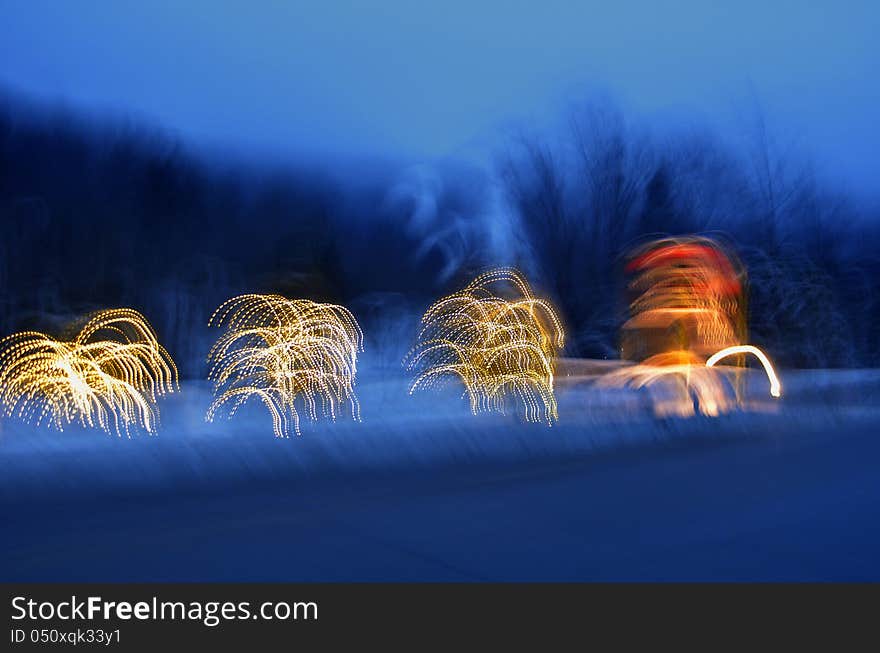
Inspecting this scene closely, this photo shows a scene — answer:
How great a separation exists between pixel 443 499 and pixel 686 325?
705 centimetres

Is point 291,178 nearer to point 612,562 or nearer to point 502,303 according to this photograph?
point 502,303

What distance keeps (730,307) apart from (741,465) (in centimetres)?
615

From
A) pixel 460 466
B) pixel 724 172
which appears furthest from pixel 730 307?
pixel 724 172

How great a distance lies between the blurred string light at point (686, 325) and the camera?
40.8 feet

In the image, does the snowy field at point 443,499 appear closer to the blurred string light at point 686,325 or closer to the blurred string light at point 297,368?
the blurred string light at point 297,368

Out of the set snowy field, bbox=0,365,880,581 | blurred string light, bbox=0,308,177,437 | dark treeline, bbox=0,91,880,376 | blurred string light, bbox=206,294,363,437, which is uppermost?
dark treeline, bbox=0,91,880,376

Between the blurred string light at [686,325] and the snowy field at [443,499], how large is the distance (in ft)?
3.64

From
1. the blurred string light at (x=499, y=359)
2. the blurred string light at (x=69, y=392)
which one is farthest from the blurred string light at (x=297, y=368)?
the blurred string light at (x=499, y=359)

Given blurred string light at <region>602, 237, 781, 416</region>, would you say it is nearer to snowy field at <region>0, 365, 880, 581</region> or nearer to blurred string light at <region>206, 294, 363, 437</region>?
snowy field at <region>0, 365, 880, 581</region>

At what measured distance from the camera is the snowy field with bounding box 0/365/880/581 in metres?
5.59

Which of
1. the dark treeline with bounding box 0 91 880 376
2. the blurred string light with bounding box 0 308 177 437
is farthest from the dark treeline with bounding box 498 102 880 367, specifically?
the blurred string light with bounding box 0 308 177 437

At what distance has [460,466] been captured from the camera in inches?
350

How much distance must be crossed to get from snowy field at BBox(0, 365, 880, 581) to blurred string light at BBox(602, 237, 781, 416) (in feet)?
3.64

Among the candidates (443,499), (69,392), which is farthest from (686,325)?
(69,392)
